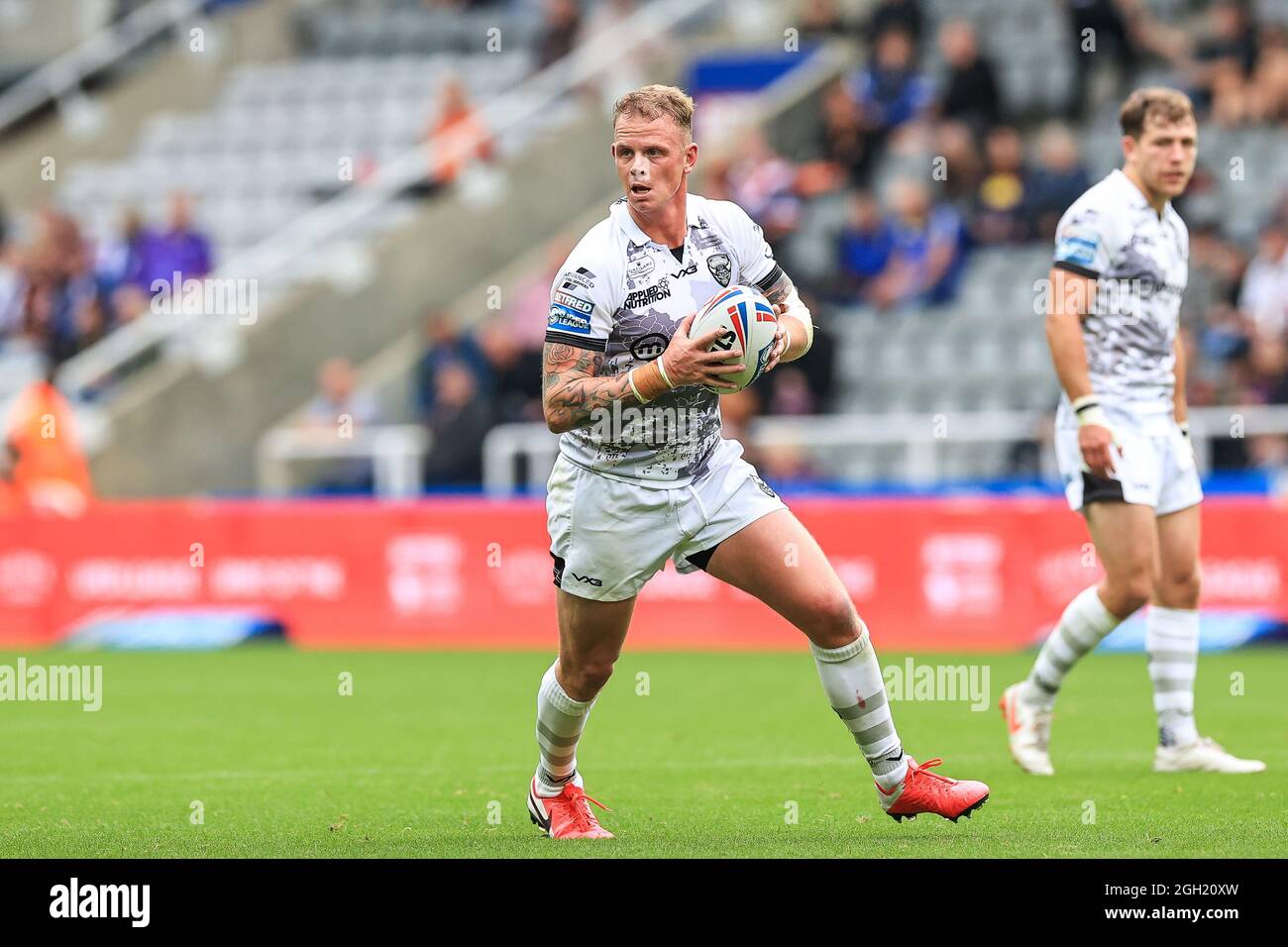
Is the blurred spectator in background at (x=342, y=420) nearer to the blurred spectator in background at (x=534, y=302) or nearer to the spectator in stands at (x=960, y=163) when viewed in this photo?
the blurred spectator in background at (x=534, y=302)

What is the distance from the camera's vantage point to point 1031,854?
729cm

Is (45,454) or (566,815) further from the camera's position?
(45,454)

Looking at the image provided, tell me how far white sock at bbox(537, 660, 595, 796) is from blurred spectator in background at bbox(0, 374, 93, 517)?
11986 millimetres

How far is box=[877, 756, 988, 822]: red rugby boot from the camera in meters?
7.71

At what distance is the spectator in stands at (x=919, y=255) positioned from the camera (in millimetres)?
20925

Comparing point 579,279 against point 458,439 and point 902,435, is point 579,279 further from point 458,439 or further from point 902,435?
point 458,439

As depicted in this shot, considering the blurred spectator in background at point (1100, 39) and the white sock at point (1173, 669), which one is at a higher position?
the blurred spectator in background at point (1100, 39)

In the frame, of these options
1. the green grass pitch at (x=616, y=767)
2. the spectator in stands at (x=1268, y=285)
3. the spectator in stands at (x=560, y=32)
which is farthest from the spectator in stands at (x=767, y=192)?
the green grass pitch at (x=616, y=767)

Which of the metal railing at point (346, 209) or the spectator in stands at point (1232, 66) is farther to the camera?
the metal railing at point (346, 209)

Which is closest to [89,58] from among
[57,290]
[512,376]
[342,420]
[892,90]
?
[57,290]

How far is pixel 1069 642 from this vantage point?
996cm

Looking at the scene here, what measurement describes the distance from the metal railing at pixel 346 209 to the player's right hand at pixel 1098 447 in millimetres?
15153

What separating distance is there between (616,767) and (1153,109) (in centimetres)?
389
